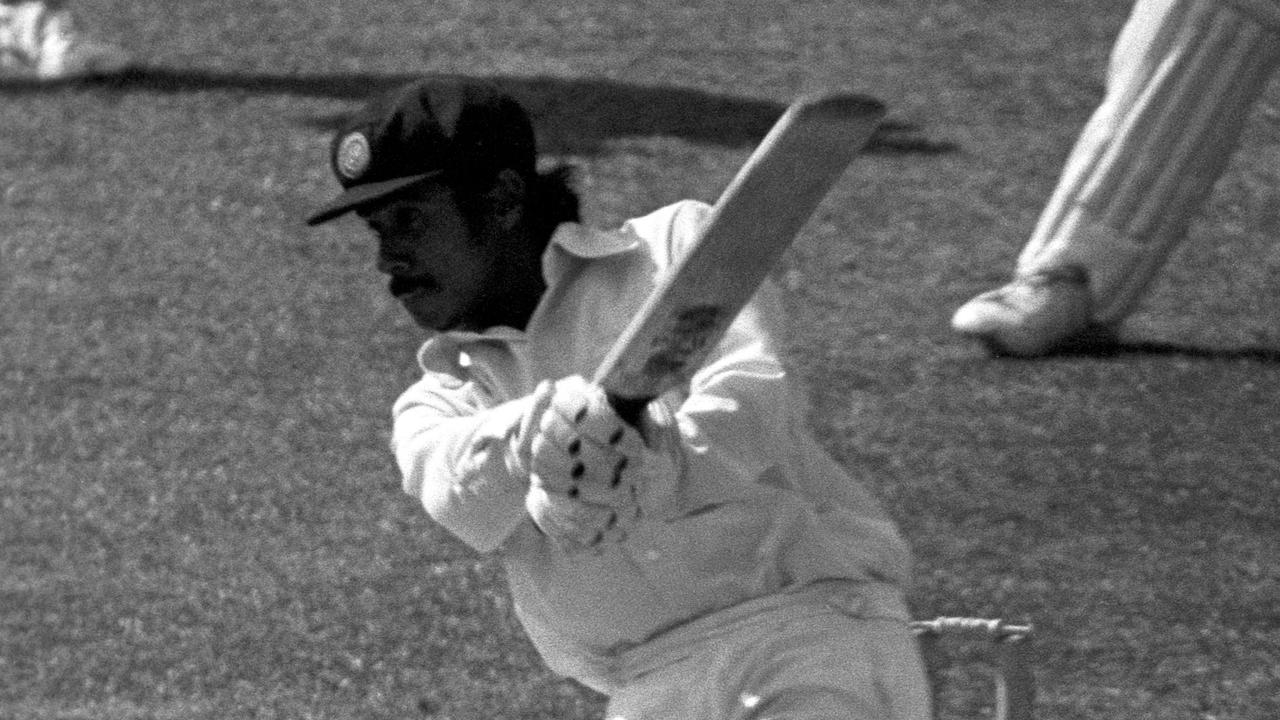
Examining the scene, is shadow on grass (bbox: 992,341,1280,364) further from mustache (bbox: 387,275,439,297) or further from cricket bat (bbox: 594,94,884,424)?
cricket bat (bbox: 594,94,884,424)

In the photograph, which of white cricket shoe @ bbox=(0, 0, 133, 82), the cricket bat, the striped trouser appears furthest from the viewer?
white cricket shoe @ bbox=(0, 0, 133, 82)

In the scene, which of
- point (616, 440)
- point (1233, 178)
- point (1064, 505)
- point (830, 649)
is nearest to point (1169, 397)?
point (1064, 505)

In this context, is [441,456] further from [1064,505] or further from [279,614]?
[1064,505]

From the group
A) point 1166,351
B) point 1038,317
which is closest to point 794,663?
point 1038,317

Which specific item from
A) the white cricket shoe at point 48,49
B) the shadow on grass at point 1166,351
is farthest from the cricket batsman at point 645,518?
the white cricket shoe at point 48,49

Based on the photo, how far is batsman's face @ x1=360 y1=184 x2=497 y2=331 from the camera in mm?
4074

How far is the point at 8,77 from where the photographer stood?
451 inches

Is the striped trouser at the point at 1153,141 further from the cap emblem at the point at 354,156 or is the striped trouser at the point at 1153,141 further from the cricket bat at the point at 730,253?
the cricket bat at the point at 730,253

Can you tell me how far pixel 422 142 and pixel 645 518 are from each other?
63cm

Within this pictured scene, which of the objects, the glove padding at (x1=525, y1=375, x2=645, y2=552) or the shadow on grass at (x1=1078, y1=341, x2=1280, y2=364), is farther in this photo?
the shadow on grass at (x1=1078, y1=341, x2=1280, y2=364)

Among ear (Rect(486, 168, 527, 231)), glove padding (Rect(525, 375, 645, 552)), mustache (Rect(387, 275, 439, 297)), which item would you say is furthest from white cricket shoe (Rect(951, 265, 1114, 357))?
glove padding (Rect(525, 375, 645, 552))

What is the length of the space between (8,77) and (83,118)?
721 millimetres

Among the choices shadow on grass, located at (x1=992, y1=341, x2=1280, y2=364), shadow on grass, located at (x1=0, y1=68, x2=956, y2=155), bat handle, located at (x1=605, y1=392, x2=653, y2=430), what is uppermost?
bat handle, located at (x1=605, y1=392, x2=653, y2=430)

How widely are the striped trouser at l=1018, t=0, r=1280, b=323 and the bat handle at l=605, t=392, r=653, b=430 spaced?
4480mm
